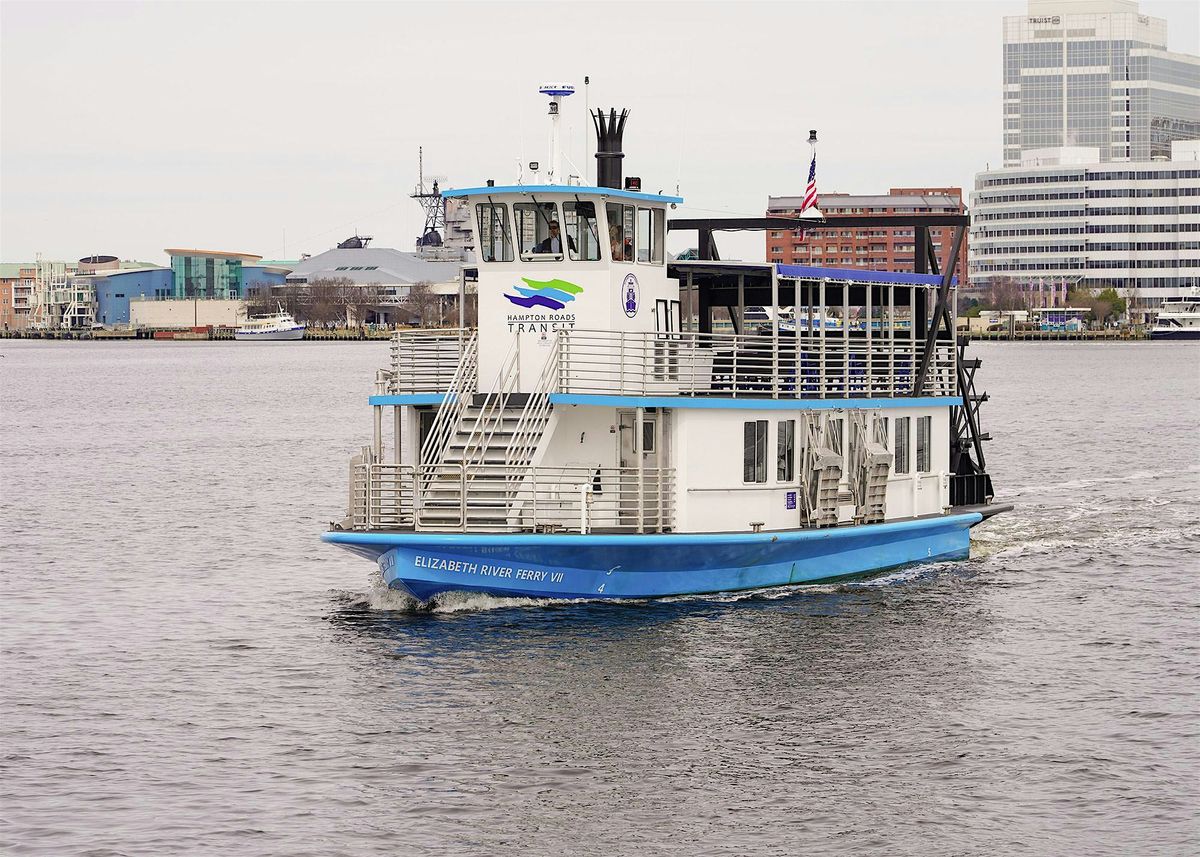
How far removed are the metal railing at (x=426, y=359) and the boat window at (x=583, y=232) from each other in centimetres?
262

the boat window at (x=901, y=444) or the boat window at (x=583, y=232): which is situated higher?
the boat window at (x=583, y=232)

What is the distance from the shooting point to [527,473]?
28.6 meters

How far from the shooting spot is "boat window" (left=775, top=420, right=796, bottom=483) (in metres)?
31.7

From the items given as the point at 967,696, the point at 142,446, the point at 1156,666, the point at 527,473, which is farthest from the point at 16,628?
the point at 142,446

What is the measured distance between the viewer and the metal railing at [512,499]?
2830 centimetres

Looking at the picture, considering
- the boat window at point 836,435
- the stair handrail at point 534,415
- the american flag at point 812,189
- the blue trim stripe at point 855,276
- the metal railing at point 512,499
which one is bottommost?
the metal railing at point 512,499

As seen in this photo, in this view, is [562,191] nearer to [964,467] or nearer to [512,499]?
[512,499]

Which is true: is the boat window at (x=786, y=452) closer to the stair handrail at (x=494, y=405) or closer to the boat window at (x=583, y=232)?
the boat window at (x=583, y=232)

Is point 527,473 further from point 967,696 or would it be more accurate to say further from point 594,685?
point 967,696

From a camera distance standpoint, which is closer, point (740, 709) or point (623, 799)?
point (623, 799)

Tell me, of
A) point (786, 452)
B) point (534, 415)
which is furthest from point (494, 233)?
point (786, 452)

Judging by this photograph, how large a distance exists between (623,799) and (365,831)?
123 inches

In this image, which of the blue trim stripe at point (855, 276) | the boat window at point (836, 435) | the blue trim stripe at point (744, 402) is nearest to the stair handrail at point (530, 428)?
the blue trim stripe at point (744, 402)

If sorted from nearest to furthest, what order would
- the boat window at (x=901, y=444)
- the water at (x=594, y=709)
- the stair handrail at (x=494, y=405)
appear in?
the water at (x=594, y=709)
the stair handrail at (x=494, y=405)
the boat window at (x=901, y=444)
